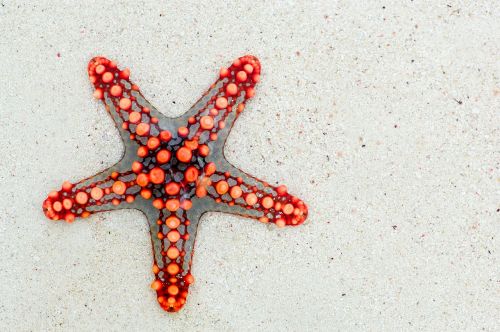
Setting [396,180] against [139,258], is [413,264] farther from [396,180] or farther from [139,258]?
[139,258]

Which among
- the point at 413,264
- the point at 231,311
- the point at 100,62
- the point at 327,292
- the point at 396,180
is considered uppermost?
the point at 100,62

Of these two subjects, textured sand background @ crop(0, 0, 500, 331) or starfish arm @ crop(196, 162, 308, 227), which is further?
textured sand background @ crop(0, 0, 500, 331)

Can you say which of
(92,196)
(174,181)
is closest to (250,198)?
(174,181)

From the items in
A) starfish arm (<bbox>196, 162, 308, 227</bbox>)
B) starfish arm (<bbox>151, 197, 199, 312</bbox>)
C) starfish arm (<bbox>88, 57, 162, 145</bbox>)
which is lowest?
starfish arm (<bbox>151, 197, 199, 312</bbox>)

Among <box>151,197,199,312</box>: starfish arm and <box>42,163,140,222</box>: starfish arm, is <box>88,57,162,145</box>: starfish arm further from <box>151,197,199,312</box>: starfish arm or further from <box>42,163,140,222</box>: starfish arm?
<box>151,197,199,312</box>: starfish arm

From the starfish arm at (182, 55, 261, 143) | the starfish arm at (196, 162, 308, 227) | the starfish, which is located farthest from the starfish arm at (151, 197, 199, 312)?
the starfish arm at (182, 55, 261, 143)

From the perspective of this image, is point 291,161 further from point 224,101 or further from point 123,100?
point 123,100

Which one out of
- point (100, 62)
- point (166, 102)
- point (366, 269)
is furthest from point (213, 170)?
point (366, 269)

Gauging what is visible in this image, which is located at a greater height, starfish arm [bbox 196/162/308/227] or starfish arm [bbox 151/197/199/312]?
starfish arm [bbox 196/162/308/227]

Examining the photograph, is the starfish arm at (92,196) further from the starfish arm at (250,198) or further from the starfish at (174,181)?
the starfish arm at (250,198)
